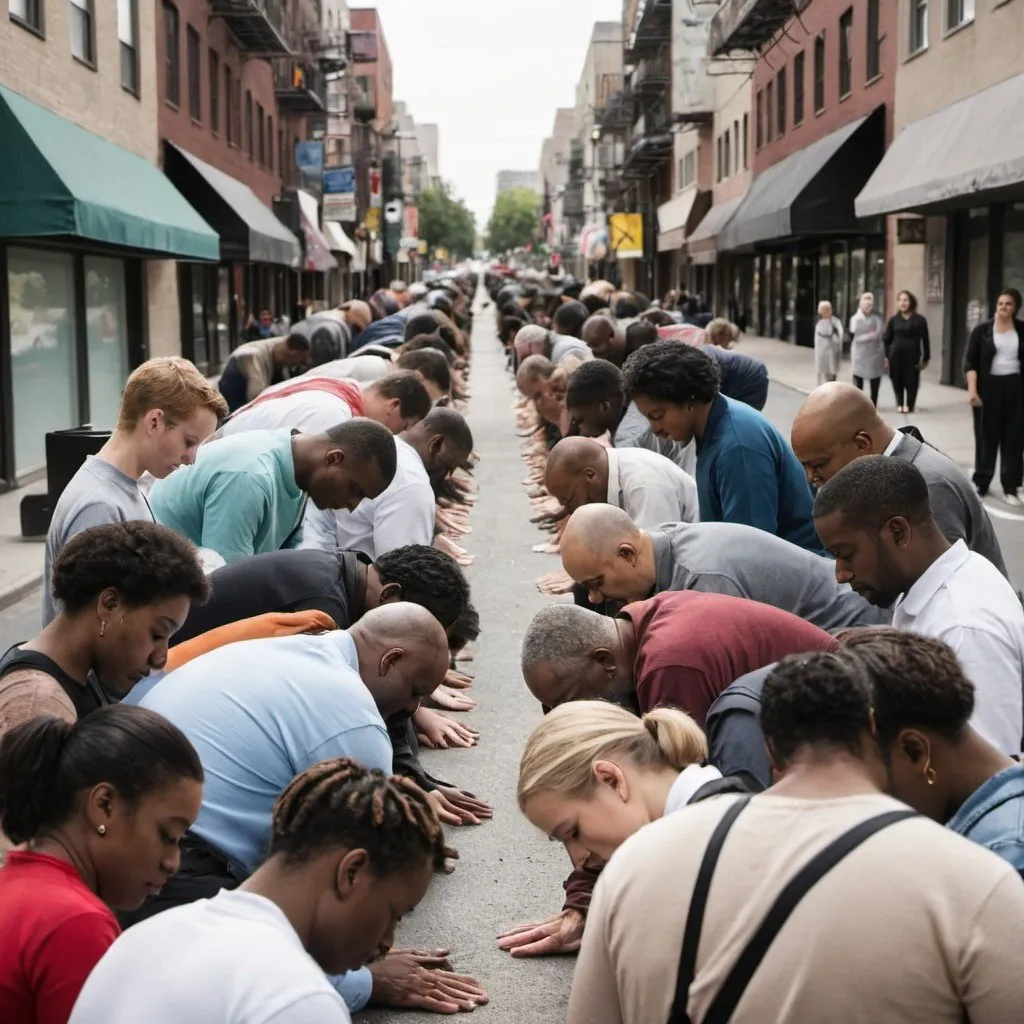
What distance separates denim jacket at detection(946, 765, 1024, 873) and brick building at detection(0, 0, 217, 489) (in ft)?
45.4

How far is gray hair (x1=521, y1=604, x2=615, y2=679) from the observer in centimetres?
452

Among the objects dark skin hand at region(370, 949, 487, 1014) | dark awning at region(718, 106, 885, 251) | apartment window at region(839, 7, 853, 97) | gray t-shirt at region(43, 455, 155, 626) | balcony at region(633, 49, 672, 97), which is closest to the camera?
dark skin hand at region(370, 949, 487, 1014)

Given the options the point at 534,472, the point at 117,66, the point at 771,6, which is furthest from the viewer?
the point at 771,6

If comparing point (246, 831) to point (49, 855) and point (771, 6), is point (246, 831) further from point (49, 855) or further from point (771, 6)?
point (771, 6)

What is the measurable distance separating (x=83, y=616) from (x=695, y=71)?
161 ft

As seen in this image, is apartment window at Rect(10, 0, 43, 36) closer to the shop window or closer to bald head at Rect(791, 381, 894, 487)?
bald head at Rect(791, 381, 894, 487)

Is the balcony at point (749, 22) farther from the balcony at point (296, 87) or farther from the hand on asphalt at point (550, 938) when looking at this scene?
the hand on asphalt at point (550, 938)

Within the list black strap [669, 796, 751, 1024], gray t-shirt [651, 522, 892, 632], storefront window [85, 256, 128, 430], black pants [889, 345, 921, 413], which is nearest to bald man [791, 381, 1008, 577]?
gray t-shirt [651, 522, 892, 632]

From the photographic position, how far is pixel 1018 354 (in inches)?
558

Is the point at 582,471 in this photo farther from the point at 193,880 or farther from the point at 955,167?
the point at 955,167

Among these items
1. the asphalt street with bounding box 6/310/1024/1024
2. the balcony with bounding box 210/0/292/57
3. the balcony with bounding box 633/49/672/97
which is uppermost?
the balcony with bounding box 633/49/672/97

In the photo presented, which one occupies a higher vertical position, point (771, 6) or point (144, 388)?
point (771, 6)

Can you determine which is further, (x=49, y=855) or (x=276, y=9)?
(x=276, y=9)

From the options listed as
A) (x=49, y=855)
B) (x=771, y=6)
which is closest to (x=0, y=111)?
(x=49, y=855)
